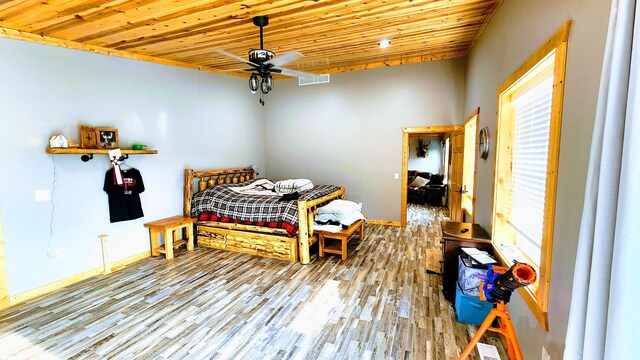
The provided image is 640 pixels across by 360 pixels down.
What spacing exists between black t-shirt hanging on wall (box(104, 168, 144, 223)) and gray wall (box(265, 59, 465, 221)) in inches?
128

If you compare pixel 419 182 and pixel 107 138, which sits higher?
pixel 107 138

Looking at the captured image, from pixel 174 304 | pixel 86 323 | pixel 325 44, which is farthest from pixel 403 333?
pixel 325 44

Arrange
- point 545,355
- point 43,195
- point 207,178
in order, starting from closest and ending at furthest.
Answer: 1. point 545,355
2. point 43,195
3. point 207,178

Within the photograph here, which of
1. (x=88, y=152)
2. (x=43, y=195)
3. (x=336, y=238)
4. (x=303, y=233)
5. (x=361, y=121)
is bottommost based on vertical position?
(x=336, y=238)

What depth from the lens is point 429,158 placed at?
35.8ft

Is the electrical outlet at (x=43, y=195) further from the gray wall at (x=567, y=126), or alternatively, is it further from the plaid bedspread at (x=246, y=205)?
the gray wall at (x=567, y=126)

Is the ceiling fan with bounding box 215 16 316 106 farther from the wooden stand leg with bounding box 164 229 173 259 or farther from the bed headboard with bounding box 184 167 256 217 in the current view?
the wooden stand leg with bounding box 164 229 173 259

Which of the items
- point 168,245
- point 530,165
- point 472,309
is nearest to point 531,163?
point 530,165

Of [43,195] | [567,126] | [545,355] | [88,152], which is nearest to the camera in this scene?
[567,126]

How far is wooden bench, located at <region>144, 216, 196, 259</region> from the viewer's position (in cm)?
435

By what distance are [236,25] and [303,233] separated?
283 cm

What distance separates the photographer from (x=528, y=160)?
2.33 metres

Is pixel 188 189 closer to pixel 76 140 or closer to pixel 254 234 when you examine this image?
pixel 254 234

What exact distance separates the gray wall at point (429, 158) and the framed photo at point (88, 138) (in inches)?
377
